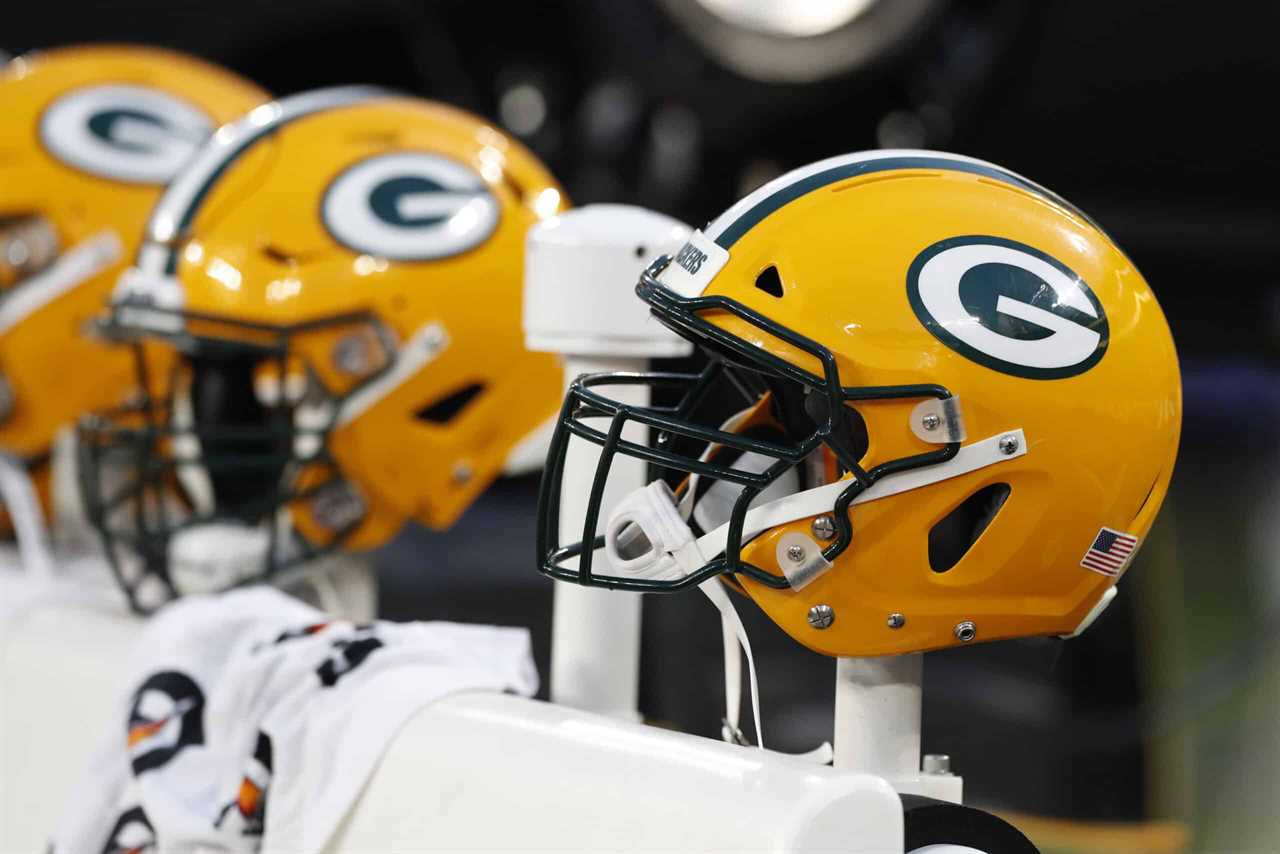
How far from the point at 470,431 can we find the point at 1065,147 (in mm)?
1954

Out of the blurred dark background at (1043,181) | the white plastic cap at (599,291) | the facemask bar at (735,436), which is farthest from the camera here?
the blurred dark background at (1043,181)

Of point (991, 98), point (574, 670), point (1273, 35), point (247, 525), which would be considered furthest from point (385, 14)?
point (574, 670)

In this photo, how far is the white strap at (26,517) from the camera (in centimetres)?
174

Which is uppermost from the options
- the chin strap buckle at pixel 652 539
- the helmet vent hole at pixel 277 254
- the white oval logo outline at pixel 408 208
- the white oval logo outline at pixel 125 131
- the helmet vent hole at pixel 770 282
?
the white oval logo outline at pixel 125 131

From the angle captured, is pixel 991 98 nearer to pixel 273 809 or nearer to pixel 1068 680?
pixel 1068 680

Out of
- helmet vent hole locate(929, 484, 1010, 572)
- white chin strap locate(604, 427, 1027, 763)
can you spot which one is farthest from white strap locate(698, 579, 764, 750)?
helmet vent hole locate(929, 484, 1010, 572)

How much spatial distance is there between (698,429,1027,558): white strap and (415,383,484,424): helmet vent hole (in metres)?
0.61

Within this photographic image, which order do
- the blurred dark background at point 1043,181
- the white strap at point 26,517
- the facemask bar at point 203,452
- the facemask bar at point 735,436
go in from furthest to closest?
the blurred dark background at point 1043,181
the white strap at point 26,517
the facemask bar at point 203,452
the facemask bar at point 735,436

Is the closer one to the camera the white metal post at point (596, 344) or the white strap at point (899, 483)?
the white strap at point (899, 483)

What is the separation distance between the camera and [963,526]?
39.4 inches

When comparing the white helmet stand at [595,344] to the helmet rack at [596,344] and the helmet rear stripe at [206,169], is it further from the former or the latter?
the helmet rear stripe at [206,169]

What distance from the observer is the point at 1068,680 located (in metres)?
2.77

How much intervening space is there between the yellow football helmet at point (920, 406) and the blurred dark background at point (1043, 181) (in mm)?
1669

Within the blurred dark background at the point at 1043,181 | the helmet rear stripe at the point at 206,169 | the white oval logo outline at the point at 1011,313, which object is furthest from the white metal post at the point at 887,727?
the blurred dark background at the point at 1043,181
